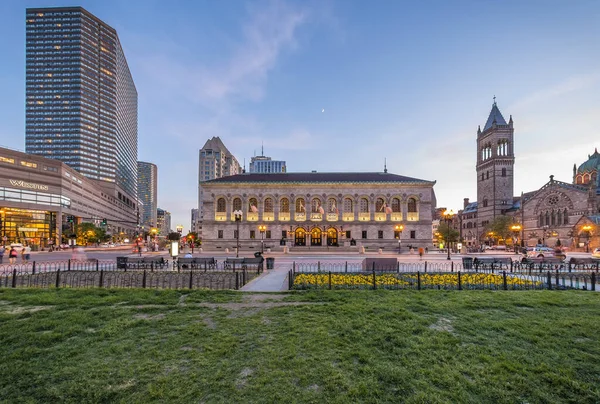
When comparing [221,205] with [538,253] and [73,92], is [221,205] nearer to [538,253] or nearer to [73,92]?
[538,253]

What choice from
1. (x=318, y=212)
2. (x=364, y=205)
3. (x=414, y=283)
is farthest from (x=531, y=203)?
(x=414, y=283)

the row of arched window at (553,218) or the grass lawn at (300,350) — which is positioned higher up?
the row of arched window at (553,218)

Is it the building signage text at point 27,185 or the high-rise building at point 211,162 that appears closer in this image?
the building signage text at point 27,185

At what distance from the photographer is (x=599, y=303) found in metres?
10.6

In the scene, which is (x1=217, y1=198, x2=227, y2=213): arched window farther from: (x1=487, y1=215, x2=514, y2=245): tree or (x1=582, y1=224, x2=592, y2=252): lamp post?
(x1=582, y1=224, x2=592, y2=252): lamp post

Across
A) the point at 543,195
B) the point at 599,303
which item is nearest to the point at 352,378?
the point at 599,303

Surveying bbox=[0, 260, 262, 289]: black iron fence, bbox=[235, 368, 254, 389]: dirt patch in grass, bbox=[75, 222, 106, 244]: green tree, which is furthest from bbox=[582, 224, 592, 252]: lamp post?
bbox=[75, 222, 106, 244]: green tree

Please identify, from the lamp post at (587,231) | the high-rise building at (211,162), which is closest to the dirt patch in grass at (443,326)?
the lamp post at (587,231)

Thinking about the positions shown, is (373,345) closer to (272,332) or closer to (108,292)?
(272,332)

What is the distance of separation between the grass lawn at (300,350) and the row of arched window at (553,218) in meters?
73.8

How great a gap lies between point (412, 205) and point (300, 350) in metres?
54.8

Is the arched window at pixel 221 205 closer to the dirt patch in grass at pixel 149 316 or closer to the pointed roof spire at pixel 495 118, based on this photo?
the dirt patch in grass at pixel 149 316

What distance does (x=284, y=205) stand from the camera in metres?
56.6

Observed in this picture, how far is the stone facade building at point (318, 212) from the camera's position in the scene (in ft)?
180
